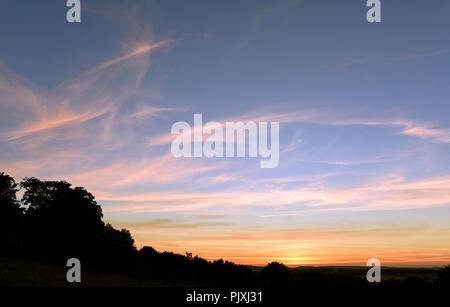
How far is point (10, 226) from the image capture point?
190 ft

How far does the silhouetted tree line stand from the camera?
52500mm

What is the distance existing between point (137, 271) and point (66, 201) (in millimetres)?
21228

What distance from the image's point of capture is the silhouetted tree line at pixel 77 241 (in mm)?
52500

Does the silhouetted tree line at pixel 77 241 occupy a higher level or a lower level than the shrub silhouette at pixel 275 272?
higher

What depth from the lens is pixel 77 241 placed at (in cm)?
6178

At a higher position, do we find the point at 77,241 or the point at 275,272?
the point at 77,241

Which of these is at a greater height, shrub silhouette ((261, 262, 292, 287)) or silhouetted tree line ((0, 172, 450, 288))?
silhouetted tree line ((0, 172, 450, 288))

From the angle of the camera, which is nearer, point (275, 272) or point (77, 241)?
point (77, 241)

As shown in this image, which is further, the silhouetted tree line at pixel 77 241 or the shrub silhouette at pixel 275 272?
the shrub silhouette at pixel 275 272
